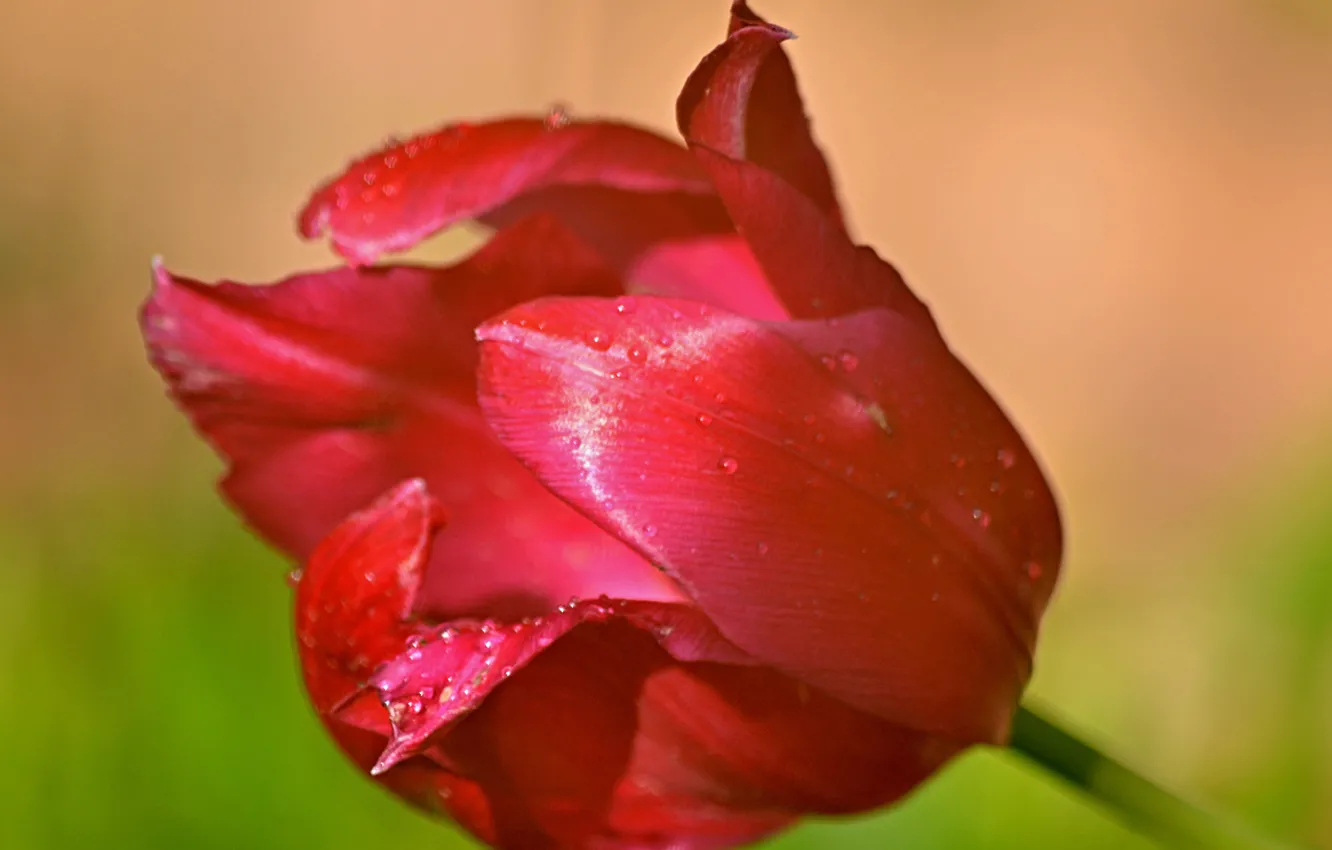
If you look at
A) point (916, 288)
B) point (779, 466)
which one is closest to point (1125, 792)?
point (779, 466)

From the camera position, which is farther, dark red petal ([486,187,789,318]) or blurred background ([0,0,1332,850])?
blurred background ([0,0,1332,850])

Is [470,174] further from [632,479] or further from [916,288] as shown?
[916,288]

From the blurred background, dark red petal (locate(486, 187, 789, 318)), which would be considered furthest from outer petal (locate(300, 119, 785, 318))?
the blurred background

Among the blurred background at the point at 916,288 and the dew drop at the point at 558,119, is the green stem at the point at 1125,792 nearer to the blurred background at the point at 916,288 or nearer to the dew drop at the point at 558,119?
the dew drop at the point at 558,119

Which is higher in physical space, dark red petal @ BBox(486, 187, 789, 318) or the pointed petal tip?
the pointed petal tip

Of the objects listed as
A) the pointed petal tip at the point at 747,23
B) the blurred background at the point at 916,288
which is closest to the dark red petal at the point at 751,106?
the pointed petal tip at the point at 747,23

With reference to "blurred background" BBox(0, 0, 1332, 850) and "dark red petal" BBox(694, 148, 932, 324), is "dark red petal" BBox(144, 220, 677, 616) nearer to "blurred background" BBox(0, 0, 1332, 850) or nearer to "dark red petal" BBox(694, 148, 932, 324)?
"dark red petal" BBox(694, 148, 932, 324)
